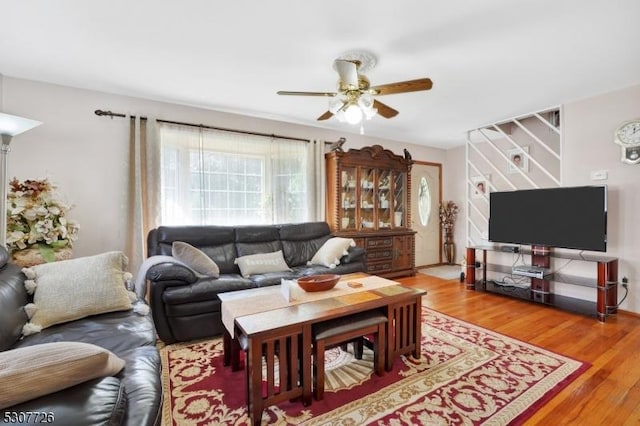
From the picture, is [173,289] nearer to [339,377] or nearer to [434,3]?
[339,377]

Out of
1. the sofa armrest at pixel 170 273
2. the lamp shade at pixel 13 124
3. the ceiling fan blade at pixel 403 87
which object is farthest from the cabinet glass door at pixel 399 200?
the lamp shade at pixel 13 124

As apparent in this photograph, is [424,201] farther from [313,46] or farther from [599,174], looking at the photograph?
→ [313,46]

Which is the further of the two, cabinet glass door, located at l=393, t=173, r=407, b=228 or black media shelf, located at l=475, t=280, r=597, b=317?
cabinet glass door, located at l=393, t=173, r=407, b=228

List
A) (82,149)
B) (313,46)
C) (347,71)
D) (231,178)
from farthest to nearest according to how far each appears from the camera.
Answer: (231,178), (82,149), (313,46), (347,71)

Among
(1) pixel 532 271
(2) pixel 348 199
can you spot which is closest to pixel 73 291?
(2) pixel 348 199

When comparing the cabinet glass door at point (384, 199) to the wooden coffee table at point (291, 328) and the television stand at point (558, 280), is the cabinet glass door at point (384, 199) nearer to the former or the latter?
the television stand at point (558, 280)

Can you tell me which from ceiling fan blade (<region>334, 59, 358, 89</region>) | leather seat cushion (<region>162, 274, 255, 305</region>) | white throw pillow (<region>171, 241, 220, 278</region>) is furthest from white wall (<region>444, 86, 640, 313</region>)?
white throw pillow (<region>171, 241, 220, 278</region>)

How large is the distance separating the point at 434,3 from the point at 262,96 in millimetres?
1956

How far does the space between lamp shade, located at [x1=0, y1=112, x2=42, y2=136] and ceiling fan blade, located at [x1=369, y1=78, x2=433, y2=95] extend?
2.54 meters

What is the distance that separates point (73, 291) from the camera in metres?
1.73

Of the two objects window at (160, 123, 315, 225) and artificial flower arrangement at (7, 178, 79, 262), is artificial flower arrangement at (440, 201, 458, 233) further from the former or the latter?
artificial flower arrangement at (7, 178, 79, 262)

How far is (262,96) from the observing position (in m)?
3.13

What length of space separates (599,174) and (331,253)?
10.2 ft

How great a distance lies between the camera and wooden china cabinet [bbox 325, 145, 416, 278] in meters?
4.18
